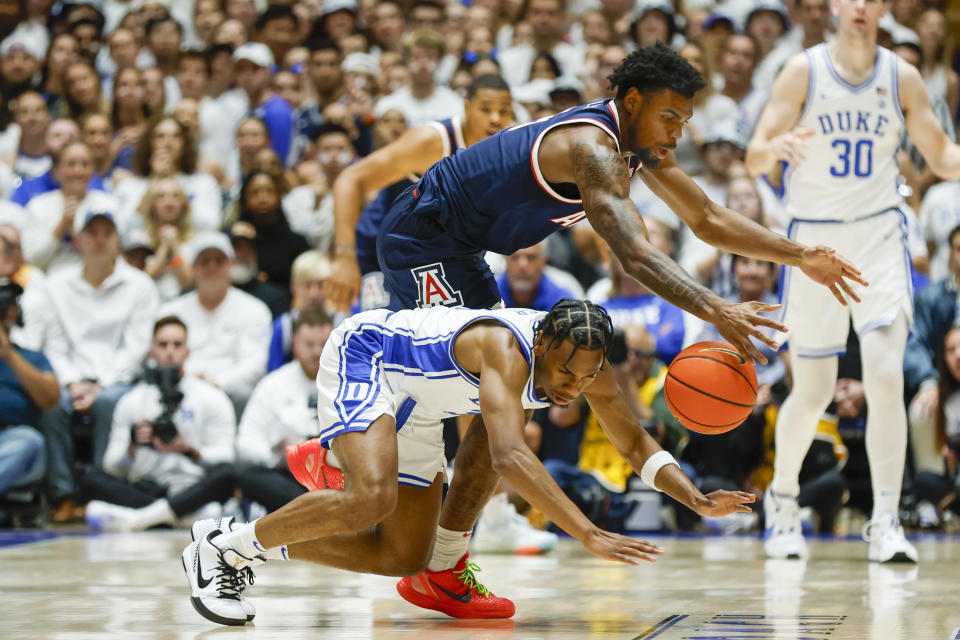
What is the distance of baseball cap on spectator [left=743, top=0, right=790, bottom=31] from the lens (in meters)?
→ 11.2

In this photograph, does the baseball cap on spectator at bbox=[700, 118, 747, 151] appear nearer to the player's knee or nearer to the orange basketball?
the orange basketball

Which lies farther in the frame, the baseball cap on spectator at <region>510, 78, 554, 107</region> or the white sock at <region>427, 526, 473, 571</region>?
the baseball cap on spectator at <region>510, 78, 554, 107</region>

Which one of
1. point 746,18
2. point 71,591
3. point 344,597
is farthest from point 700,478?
point 746,18

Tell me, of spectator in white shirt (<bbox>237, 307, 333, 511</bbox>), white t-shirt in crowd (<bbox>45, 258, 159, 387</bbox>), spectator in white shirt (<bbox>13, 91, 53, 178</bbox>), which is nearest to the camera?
spectator in white shirt (<bbox>237, 307, 333, 511</bbox>)

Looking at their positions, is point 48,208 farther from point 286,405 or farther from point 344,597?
point 344,597

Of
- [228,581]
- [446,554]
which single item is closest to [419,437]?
[446,554]

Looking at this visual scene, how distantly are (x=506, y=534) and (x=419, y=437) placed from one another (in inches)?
105

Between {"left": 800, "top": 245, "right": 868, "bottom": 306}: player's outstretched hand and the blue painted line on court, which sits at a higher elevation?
{"left": 800, "top": 245, "right": 868, "bottom": 306}: player's outstretched hand

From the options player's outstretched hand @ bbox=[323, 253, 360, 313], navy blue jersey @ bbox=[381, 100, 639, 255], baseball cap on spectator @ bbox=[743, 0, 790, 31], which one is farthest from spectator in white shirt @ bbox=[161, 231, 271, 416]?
baseball cap on spectator @ bbox=[743, 0, 790, 31]

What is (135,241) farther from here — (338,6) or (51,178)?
(338,6)

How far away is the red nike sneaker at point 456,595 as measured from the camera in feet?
14.9

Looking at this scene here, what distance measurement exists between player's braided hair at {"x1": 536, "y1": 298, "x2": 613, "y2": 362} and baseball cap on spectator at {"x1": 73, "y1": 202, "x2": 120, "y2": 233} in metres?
6.17

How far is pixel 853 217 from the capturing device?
648 cm

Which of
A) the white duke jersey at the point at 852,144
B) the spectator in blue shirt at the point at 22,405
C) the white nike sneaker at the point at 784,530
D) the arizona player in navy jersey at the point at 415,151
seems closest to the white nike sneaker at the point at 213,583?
the arizona player in navy jersey at the point at 415,151
